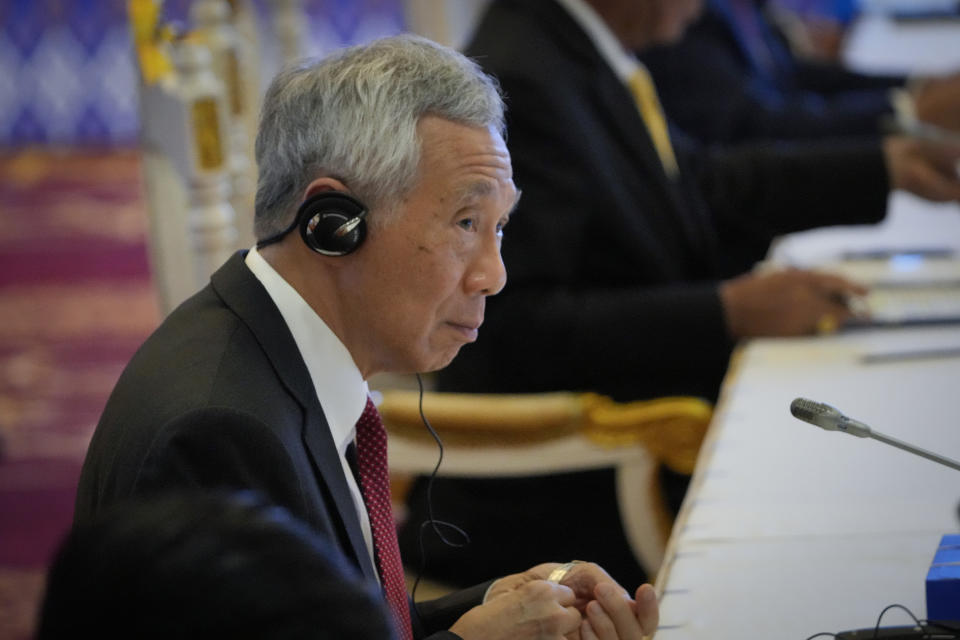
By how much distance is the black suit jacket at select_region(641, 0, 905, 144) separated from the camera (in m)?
3.42

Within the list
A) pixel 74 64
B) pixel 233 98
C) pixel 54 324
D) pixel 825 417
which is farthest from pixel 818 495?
pixel 74 64

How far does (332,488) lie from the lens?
110 centimetres

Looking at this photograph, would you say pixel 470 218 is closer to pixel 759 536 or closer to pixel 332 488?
pixel 332 488

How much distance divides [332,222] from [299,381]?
13 cm

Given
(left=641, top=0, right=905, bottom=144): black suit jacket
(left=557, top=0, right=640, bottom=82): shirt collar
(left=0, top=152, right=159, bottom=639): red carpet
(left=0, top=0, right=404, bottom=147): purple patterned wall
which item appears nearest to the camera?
(left=557, top=0, right=640, bottom=82): shirt collar

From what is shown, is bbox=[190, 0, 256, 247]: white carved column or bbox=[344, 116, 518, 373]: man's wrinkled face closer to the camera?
bbox=[344, 116, 518, 373]: man's wrinkled face

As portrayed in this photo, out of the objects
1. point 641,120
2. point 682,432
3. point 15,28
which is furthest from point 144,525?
point 15,28

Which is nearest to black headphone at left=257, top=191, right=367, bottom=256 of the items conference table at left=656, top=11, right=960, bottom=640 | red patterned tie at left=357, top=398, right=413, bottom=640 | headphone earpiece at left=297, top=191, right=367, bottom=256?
headphone earpiece at left=297, top=191, right=367, bottom=256

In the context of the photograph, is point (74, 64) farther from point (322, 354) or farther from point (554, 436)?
point (322, 354)

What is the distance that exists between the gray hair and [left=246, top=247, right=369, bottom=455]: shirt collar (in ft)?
0.17

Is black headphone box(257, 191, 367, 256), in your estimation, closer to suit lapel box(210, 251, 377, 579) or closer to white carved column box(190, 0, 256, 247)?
suit lapel box(210, 251, 377, 579)

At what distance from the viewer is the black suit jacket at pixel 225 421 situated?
100cm

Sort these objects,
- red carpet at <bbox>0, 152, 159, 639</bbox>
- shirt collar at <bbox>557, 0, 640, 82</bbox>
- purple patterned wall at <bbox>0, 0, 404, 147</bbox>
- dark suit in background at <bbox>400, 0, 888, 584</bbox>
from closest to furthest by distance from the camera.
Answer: dark suit in background at <bbox>400, 0, 888, 584</bbox>
shirt collar at <bbox>557, 0, 640, 82</bbox>
red carpet at <bbox>0, 152, 159, 639</bbox>
purple patterned wall at <bbox>0, 0, 404, 147</bbox>

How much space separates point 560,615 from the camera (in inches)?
42.5
